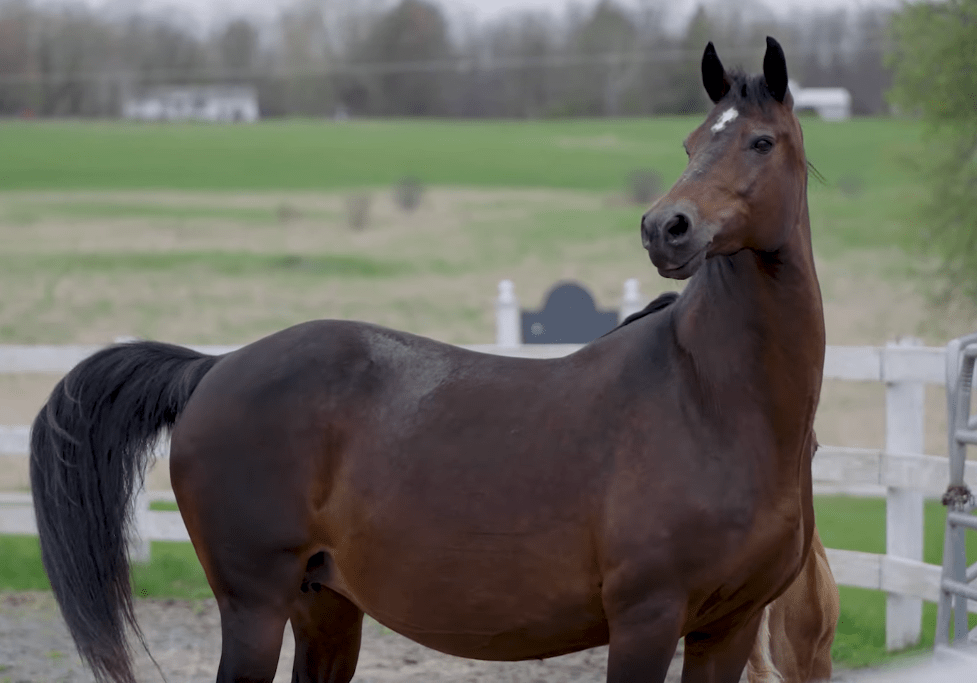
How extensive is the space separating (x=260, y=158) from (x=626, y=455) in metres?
59.6

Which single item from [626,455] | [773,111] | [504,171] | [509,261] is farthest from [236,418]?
[504,171]

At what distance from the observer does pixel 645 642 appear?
103 inches

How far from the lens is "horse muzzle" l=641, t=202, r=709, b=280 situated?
2.41 m

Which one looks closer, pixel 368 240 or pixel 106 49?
pixel 368 240

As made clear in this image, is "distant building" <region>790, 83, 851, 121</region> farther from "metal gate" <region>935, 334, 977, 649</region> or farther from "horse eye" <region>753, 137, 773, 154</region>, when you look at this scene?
"horse eye" <region>753, 137, 773, 154</region>

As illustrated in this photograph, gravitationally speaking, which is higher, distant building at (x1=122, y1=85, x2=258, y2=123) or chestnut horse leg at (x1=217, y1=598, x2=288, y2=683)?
distant building at (x1=122, y1=85, x2=258, y2=123)

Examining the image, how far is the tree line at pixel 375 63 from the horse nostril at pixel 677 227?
5757cm

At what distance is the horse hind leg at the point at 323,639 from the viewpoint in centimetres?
329

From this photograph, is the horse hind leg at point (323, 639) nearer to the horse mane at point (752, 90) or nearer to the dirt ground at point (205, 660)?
the dirt ground at point (205, 660)

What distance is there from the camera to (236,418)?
3004 millimetres

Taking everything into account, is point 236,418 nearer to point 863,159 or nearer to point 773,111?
point 773,111

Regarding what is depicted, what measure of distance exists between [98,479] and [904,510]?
373 cm

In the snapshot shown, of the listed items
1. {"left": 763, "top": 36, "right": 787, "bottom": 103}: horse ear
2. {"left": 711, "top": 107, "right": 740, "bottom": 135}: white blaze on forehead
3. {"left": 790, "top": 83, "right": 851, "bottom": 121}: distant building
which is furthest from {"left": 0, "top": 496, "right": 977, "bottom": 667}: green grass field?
{"left": 790, "top": 83, "right": 851, "bottom": 121}: distant building

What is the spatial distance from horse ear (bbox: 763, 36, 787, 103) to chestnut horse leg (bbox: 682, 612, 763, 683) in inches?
53.0
